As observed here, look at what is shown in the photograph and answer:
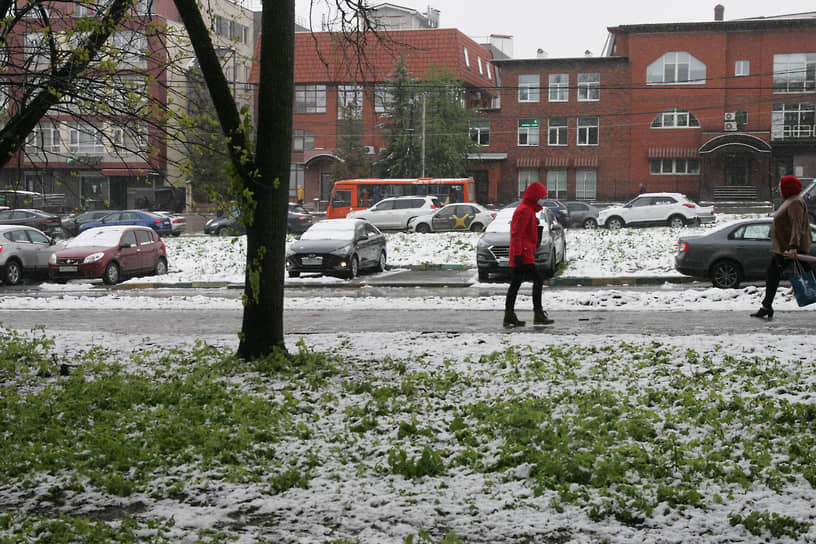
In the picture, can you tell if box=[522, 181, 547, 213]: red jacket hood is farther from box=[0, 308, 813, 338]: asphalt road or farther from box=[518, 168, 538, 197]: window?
box=[518, 168, 538, 197]: window

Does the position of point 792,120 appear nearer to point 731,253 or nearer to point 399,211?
point 399,211

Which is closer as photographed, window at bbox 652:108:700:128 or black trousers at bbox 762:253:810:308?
black trousers at bbox 762:253:810:308

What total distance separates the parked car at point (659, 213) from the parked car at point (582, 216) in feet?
5.67

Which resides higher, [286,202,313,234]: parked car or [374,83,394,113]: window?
[374,83,394,113]: window

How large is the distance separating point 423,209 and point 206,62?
32653mm

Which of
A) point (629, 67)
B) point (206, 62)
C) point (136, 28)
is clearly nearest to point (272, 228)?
point (206, 62)

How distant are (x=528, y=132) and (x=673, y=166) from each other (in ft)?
34.5

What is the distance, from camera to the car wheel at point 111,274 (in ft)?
75.4

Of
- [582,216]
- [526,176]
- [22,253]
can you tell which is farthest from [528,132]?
[22,253]

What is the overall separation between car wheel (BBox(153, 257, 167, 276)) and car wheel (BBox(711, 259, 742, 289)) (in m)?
15.9

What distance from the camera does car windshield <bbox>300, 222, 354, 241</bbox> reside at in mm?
22750

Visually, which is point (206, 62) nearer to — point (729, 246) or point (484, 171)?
point (729, 246)

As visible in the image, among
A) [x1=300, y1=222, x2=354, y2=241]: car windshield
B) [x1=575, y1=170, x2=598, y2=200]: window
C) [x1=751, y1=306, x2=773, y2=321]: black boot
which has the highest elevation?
[x1=575, y1=170, x2=598, y2=200]: window

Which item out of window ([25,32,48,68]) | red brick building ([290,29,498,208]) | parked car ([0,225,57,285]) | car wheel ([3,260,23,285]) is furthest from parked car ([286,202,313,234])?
window ([25,32,48,68])
